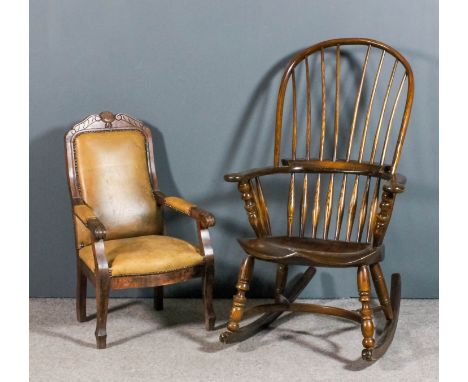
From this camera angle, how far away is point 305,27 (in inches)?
140

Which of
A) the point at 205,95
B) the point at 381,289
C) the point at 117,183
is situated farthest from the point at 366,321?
the point at 205,95

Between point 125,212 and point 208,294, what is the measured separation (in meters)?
0.58

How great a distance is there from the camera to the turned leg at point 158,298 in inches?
139

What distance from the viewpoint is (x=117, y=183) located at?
11.1 feet

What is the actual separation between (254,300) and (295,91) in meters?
1.13

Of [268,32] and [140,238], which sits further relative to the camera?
[268,32]

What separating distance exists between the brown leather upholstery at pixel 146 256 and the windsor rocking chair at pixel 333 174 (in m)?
0.26

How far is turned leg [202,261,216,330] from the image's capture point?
10.3ft

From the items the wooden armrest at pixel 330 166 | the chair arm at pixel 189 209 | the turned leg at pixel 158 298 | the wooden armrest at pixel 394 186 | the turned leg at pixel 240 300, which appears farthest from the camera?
the turned leg at pixel 158 298

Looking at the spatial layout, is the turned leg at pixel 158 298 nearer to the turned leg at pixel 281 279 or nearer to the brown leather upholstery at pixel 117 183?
the brown leather upholstery at pixel 117 183

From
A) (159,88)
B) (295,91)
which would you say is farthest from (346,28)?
(159,88)

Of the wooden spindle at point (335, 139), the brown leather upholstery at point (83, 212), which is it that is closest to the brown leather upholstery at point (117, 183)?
the brown leather upholstery at point (83, 212)

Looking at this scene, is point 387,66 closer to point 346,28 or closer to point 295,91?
point 346,28

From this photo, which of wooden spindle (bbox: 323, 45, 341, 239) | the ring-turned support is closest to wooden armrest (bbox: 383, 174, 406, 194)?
wooden spindle (bbox: 323, 45, 341, 239)
